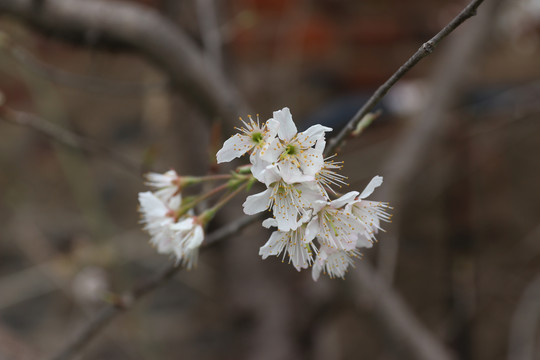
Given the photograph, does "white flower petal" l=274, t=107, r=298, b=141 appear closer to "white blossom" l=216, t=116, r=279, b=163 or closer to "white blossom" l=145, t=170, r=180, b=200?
"white blossom" l=216, t=116, r=279, b=163

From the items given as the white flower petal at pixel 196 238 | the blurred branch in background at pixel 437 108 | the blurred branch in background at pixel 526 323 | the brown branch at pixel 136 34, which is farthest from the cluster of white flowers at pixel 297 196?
the blurred branch in background at pixel 526 323

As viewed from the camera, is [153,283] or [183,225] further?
[153,283]

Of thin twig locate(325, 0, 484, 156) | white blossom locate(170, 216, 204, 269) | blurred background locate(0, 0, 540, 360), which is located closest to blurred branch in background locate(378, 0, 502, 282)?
blurred background locate(0, 0, 540, 360)

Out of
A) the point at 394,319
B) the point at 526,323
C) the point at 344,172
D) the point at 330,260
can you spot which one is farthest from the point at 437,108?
the point at 330,260

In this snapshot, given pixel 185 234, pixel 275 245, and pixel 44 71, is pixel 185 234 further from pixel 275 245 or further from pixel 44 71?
pixel 44 71

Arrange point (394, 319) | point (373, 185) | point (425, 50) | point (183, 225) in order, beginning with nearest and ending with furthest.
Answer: point (425, 50) < point (373, 185) < point (183, 225) < point (394, 319)

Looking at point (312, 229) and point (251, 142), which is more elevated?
point (251, 142)

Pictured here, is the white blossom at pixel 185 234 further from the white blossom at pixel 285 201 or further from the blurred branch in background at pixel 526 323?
the blurred branch in background at pixel 526 323
